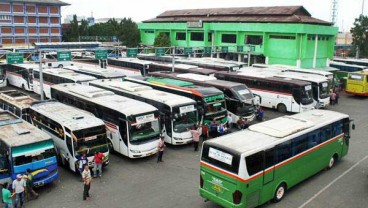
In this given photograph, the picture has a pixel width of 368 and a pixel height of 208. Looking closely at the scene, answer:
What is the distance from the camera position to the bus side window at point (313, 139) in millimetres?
14602

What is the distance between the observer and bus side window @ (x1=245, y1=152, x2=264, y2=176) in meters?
11.7

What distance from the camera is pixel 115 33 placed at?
82875mm

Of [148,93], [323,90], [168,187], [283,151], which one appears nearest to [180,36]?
[323,90]

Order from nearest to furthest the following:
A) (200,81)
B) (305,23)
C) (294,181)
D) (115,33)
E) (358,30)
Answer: (294,181) → (200,81) → (305,23) → (358,30) → (115,33)

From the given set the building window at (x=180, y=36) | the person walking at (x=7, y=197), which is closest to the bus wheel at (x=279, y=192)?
the person walking at (x=7, y=197)

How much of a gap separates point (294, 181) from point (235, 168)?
371cm

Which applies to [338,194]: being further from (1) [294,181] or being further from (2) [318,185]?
(1) [294,181]

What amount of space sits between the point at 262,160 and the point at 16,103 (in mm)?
17269

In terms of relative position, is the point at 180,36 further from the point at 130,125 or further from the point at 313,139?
the point at 313,139

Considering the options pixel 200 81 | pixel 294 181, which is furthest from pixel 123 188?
pixel 200 81

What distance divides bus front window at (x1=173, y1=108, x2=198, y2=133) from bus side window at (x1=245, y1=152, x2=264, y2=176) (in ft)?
26.7

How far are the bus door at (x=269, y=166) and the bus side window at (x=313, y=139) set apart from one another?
274cm

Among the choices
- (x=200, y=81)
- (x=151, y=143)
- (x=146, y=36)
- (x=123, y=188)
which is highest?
(x=146, y=36)

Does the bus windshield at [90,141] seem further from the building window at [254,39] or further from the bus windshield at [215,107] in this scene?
the building window at [254,39]
